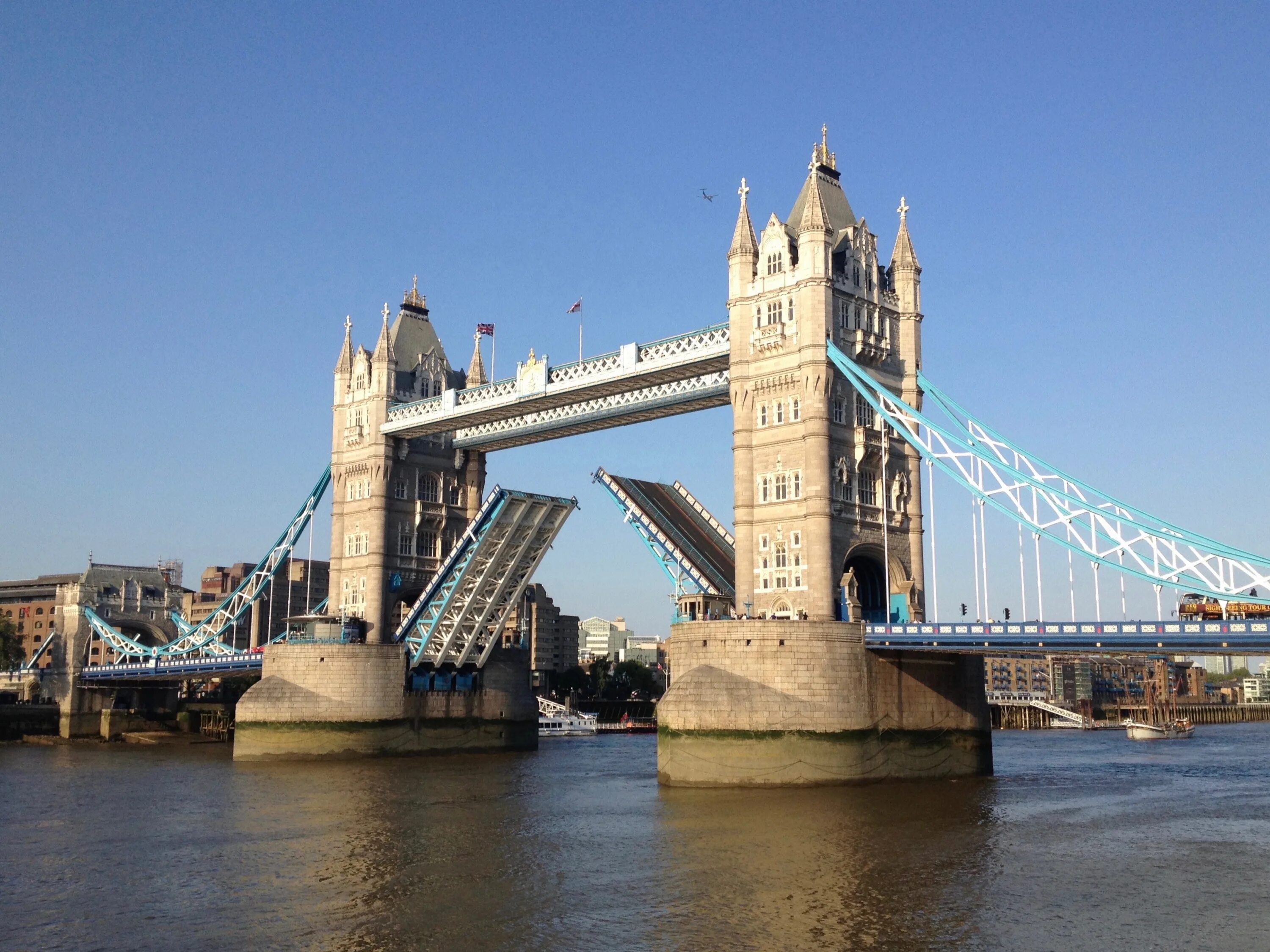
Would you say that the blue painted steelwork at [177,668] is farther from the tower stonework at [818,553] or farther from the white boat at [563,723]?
the tower stonework at [818,553]

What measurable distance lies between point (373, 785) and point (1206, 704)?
520 feet

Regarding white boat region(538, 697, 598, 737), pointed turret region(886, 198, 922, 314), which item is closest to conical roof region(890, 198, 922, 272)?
pointed turret region(886, 198, 922, 314)

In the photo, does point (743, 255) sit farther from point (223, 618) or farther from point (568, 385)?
point (223, 618)

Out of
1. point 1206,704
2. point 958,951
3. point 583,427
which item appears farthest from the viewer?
point 1206,704

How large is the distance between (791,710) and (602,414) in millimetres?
21726

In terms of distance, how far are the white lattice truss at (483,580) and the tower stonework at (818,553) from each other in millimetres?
13754

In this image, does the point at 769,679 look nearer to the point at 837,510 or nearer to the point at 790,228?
the point at 837,510

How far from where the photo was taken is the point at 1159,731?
107062 mm

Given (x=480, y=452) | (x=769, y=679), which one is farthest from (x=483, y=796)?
(x=480, y=452)

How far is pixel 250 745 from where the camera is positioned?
6756 centimetres

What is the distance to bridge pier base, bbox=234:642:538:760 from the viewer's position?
220 ft

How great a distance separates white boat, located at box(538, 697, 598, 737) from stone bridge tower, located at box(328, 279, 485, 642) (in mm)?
32247

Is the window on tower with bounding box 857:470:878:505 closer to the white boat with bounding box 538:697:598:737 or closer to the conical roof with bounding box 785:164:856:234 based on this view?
the conical roof with bounding box 785:164:856:234

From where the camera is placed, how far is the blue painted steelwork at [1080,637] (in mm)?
41000
